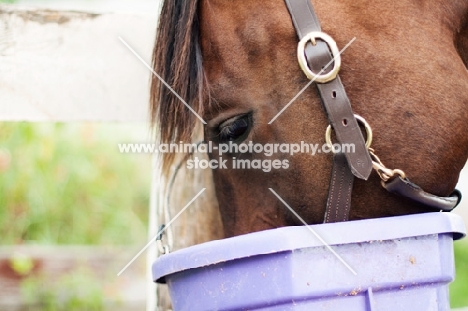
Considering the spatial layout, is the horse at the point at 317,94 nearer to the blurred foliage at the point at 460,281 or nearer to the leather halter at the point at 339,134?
the leather halter at the point at 339,134

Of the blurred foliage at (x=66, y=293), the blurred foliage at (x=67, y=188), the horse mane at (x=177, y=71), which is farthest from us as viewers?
the blurred foliage at (x=67, y=188)

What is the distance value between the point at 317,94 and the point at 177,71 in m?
0.32

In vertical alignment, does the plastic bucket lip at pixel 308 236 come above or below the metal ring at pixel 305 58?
below

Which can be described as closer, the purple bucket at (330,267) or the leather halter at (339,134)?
the purple bucket at (330,267)

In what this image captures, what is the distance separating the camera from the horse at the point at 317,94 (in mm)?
1241

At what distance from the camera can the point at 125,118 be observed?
1.67 meters

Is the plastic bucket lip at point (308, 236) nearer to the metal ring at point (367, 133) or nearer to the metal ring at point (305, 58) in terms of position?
the metal ring at point (367, 133)

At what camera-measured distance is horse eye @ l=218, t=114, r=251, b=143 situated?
130 centimetres

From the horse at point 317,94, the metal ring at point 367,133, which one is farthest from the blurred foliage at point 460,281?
the metal ring at point 367,133

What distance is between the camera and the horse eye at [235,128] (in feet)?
4.27

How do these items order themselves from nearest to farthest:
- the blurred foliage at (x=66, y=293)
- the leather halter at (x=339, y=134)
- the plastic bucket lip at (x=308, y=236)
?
the plastic bucket lip at (x=308, y=236)
the leather halter at (x=339, y=134)
the blurred foliage at (x=66, y=293)

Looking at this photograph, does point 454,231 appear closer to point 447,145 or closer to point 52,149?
point 447,145

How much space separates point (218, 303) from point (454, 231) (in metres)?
0.45

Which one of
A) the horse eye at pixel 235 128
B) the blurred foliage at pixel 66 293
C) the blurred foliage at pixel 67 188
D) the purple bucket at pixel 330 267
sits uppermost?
the blurred foliage at pixel 67 188
